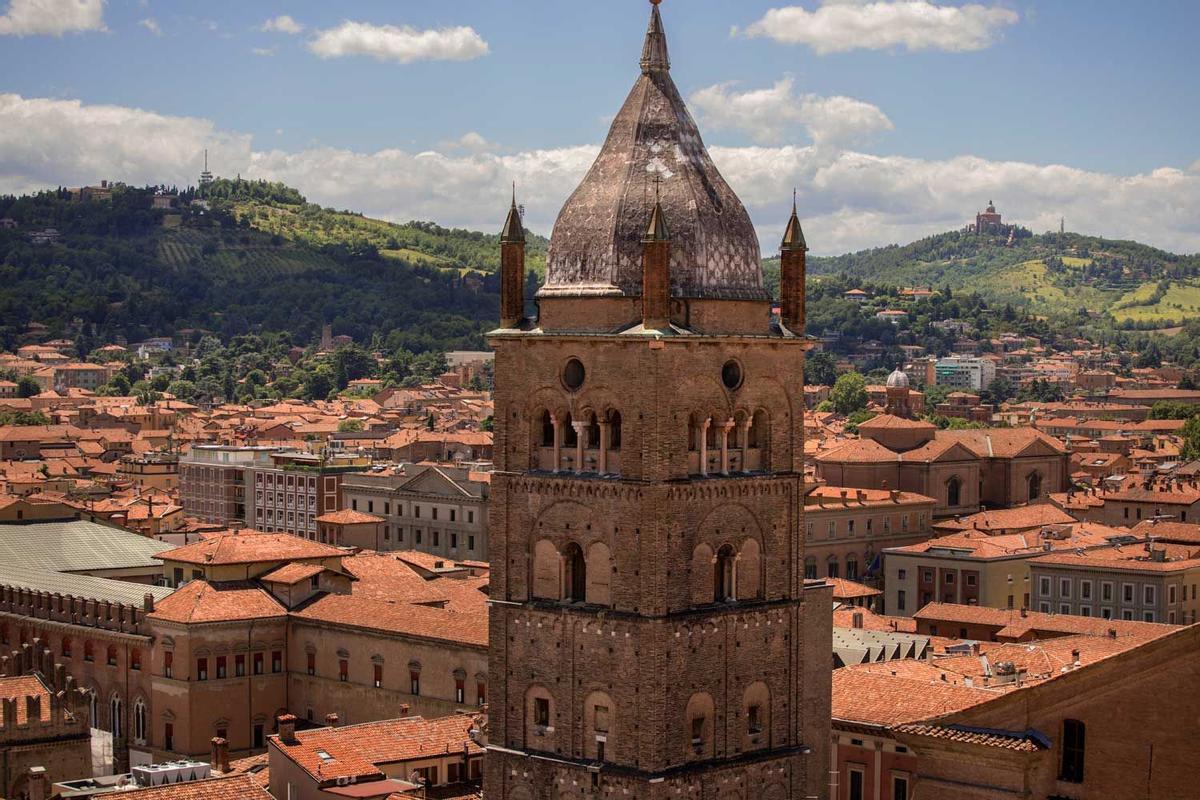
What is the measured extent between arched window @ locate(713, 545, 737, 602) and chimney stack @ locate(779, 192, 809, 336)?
383cm

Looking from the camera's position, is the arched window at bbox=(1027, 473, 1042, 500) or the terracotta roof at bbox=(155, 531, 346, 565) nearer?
the terracotta roof at bbox=(155, 531, 346, 565)

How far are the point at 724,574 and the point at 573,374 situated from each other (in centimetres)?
400

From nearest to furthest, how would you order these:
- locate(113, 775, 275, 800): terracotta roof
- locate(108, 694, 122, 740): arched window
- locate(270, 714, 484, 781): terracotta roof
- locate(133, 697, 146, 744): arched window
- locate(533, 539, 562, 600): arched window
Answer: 1. locate(533, 539, 562, 600): arched window
2. locate(113, 775, 275, 800): terracotta roof
3. locate(270, 714, 484, 781): terracotta roof
4. locate(133, 697, 146, 744): arched window
5. locate(108, 694, 122, 740): arched window

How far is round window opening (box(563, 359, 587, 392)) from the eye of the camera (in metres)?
33.8

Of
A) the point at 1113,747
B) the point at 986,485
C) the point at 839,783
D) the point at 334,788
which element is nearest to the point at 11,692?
the point at 334,788

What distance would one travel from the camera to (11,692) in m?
48.3

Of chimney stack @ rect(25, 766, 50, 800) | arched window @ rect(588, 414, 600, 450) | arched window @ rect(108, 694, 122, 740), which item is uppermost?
arched window @ rect(588, 414, 600, 450)

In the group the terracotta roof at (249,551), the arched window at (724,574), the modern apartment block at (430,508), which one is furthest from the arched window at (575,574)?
the modern apartment block at (430,508)

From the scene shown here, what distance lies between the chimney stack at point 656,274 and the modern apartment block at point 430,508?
6361 cm

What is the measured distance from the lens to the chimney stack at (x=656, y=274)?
3256cm

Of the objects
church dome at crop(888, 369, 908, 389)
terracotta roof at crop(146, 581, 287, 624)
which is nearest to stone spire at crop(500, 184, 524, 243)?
terracotta roof at crop(146, 581, 287, 624)

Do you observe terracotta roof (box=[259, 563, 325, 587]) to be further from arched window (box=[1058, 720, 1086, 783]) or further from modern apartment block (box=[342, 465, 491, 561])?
arched window (box=[1058, 720, 1086, 783])

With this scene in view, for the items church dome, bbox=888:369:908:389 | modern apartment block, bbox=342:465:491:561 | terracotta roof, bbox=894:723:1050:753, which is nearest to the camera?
terracotta roof, bbox=894:723:1050:753

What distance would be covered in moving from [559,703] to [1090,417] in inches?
6525
